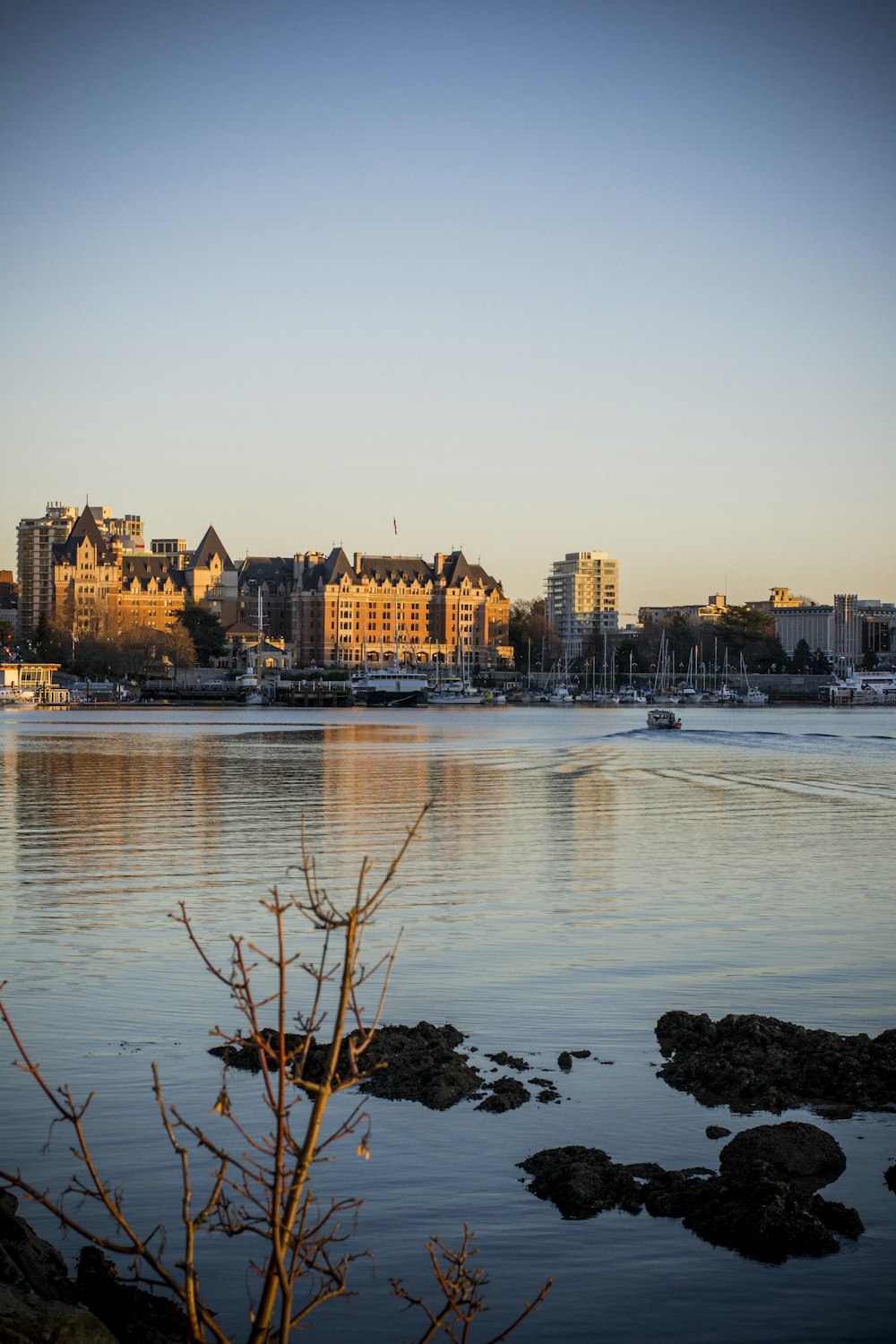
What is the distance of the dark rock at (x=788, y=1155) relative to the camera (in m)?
10.3

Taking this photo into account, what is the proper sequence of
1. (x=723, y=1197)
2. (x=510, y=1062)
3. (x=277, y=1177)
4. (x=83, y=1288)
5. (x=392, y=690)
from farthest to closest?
(x=392, y=690)
(x=510, y=1062)
(x=723, y=1197)
(x=83, y=1288)
(x=277, y=1177)

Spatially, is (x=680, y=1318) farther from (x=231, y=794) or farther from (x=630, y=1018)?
(x=231, y=794)

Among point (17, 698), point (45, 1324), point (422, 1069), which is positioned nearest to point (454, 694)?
point (17, 698)

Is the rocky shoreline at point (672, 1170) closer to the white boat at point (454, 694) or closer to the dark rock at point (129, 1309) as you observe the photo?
the dark rock at point (129, 1309)

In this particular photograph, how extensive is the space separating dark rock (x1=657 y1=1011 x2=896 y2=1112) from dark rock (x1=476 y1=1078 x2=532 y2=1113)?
1431 mm

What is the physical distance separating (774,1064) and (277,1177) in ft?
28.8

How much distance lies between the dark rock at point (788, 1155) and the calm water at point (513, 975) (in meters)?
0.22

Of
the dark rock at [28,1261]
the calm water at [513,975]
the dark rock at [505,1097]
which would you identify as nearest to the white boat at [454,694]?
the calm water at [513,975]

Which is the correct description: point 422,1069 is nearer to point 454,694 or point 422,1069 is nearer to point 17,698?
point 17,698

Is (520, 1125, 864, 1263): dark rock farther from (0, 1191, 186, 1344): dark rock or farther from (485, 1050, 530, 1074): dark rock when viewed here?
(0, 1191, 186, 1344): dark rock

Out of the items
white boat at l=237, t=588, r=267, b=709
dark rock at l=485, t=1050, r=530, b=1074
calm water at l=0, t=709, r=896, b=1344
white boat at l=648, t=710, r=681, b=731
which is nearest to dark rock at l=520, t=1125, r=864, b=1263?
calm water at l=0, t=709, r=896, b=1344

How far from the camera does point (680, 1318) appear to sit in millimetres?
8453

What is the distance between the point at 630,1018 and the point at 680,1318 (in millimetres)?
6713

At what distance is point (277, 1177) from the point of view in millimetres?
5070
